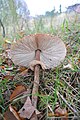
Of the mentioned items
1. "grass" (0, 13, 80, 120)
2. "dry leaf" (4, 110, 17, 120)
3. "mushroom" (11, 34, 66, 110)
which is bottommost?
"dry leaf" (4, 110, 17, 120)

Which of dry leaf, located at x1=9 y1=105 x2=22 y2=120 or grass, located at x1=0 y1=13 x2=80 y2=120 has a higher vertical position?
grass, located at x1=0 y1=13 x2=80 y2=120

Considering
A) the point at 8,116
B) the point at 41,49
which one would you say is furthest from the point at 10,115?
the point at 41,49

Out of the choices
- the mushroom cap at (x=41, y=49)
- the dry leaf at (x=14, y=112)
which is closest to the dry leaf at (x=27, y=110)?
the dry leaf at (x=14, y=112)

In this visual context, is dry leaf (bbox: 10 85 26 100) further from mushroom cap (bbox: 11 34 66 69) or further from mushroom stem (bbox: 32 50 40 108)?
mushroom cap (bbox: 11 34 66 69)

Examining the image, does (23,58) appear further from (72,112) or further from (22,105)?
(72,112)

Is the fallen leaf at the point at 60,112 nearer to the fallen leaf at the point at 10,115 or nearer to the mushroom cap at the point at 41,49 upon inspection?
the fallen leaf at the point at 10,115

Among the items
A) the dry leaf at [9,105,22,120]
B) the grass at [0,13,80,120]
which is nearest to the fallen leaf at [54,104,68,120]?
the grass at [0,13,80,120]
